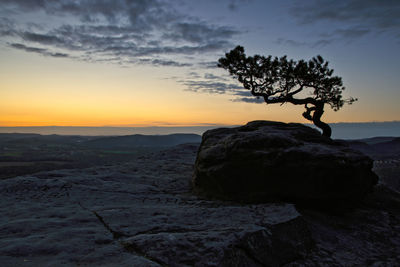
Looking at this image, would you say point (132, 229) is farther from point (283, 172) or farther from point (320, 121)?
point (320, 121)

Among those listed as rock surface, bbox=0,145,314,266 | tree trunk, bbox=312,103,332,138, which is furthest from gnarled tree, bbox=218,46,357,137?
rock surface, bbox=0,145,314,266

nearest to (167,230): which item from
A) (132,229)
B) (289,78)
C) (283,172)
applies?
(132,229)

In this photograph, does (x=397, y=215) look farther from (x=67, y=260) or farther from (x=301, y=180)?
(x=67, y=260)

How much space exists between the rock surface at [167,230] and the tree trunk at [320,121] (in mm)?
8806

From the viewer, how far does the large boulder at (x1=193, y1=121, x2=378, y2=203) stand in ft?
33.8

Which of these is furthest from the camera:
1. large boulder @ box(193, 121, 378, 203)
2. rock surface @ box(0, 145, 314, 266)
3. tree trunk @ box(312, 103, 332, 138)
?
tree trunk @ box(312, 103, 332, 138)

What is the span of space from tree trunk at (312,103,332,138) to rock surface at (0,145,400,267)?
8.81 metres

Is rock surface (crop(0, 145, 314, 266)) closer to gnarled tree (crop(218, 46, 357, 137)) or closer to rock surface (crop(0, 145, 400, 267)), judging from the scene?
rock surface (crop(0, 145, 400, 267))

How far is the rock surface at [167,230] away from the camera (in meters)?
5.71

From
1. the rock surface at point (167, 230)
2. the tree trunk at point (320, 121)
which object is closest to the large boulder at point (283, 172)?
the rock surface at point (167, 230)

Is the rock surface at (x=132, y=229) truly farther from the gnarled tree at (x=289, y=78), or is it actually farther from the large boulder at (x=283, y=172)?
the gnarled tree at (x=289, y=78)

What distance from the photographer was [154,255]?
5.62m

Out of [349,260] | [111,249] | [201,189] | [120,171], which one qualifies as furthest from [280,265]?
[120,171]

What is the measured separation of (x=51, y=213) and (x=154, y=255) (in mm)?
4677
